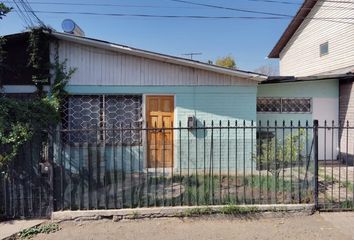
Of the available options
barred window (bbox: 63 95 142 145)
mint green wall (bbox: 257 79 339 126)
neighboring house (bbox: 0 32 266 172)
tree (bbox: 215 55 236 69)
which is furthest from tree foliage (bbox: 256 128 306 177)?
tree (bbox: 215 55 236 69)

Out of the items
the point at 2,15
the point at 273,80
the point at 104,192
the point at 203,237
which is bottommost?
the point at 203,237

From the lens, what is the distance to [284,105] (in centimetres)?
1019

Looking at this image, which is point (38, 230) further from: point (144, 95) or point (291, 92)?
point (291, 92)

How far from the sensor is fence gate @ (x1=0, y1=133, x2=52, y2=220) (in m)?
5.14

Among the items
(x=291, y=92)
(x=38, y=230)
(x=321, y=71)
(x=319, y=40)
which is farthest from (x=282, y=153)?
(x=319, y=40)

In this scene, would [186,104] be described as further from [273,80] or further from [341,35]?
[341,35]

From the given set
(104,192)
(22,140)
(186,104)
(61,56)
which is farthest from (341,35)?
(22,140)

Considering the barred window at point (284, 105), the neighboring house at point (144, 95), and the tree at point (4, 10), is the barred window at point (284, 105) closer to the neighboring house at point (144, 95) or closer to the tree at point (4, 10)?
the neighboring house at point (144, 95)

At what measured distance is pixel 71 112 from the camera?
8461 millimetres

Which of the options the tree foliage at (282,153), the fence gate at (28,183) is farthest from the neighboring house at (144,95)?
the fence gate at (28,183)

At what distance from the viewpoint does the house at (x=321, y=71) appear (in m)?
9.99

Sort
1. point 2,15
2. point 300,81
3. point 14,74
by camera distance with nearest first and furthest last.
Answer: point 2,15 < point 14,74 < point 300,81

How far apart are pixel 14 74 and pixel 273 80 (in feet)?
22.9

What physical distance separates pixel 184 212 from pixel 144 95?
4097 millimetres
